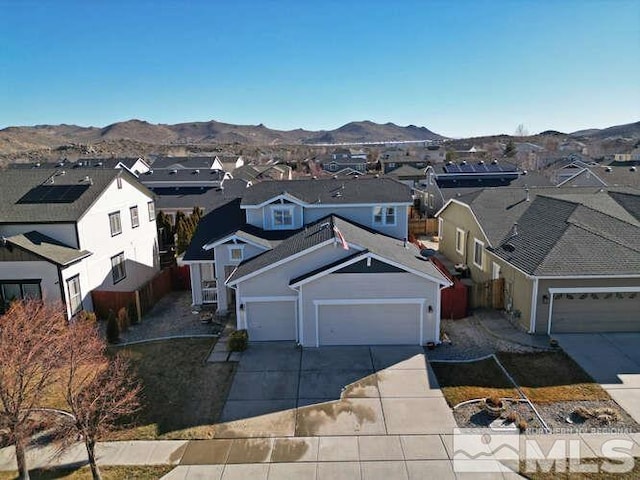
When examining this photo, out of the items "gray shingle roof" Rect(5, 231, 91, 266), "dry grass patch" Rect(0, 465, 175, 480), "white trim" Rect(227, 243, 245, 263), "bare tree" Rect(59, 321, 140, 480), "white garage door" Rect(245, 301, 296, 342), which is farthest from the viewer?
"white trim" Rect(227, 243, 245, 263)

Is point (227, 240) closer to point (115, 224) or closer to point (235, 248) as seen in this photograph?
point (235, 248)

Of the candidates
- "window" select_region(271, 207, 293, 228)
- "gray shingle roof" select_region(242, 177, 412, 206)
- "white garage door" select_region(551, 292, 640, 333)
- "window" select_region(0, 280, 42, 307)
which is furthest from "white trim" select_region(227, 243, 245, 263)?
"white garage door" select_region(551, 292, 640, 333)

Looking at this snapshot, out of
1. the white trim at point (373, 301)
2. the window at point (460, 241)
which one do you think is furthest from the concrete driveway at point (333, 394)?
the window at point (460, 241)

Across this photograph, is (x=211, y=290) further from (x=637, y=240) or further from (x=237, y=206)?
(x=637, y=240)

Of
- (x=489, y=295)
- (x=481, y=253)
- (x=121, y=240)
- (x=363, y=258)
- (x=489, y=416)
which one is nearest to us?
(x=489, y=416)

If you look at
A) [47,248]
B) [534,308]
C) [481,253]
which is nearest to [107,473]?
[47,248]

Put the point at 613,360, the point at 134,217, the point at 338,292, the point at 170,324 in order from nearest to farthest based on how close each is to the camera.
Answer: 1. the point at 613,360
2. the point at 338,292
3. the point at 170,324
4. the point at 134,217

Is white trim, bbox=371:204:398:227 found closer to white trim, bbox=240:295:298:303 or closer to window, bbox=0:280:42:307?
white trim, bbox=240:295:298:303
